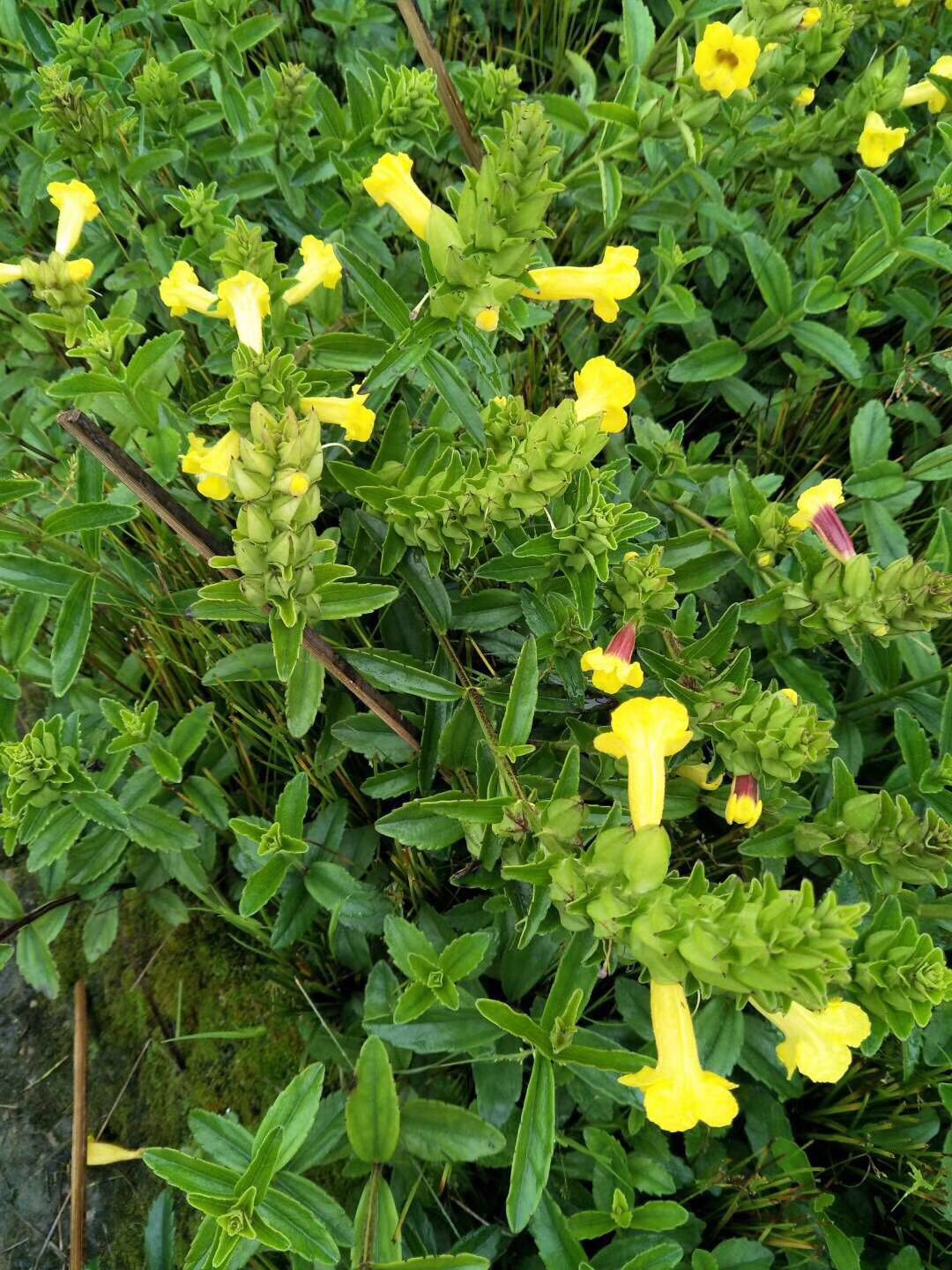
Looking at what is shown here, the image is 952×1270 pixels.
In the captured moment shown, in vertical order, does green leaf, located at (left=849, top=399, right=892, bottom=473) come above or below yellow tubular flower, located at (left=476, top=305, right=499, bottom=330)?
below

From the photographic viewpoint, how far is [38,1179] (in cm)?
199

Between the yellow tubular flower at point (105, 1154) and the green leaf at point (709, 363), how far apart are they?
236 centimetres

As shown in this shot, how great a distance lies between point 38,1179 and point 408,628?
1.45 metres

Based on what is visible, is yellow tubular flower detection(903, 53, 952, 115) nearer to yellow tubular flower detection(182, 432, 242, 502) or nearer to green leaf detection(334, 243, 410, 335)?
green leaf detection(334, 243, 410, 335)

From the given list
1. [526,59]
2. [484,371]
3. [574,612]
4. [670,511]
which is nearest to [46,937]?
[574,612]

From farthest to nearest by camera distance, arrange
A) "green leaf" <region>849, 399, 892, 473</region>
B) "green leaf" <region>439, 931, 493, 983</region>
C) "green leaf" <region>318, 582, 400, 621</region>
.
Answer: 1. "green leaf" <region>849, 399, 892, 473</region>
2. "green leaf" <region>439, 931, 493, 983</region>
3. "green leaf" <region>318, 582, 400, 621</region>

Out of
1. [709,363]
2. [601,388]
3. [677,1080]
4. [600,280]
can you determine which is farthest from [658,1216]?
[709,363]

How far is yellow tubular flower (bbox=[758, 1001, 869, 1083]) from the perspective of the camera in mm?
1480

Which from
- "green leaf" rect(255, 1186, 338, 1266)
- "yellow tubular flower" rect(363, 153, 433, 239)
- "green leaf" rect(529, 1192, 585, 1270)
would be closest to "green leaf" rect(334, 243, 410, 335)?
"yellow tubular flower" rect(363, 153, 433, 239)

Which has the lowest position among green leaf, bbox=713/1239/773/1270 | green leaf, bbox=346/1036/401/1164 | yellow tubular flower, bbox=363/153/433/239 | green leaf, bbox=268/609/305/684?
green leaf, bbox=713/1239/773/1270

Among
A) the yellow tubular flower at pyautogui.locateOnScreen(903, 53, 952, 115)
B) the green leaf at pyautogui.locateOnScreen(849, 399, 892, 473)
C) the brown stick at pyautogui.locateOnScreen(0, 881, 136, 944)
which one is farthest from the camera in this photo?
the yellow tubular flower at pyautogui.locateOnScreen(903, 53, 952, 115)

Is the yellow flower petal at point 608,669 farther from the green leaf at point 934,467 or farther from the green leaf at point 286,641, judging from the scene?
the green leaf at point 934,467

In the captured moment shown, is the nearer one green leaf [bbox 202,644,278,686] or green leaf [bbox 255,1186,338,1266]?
green leaf [bbox 255,1186,338,1266]

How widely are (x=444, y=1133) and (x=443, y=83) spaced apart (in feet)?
8.02
